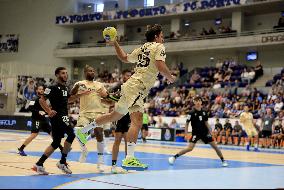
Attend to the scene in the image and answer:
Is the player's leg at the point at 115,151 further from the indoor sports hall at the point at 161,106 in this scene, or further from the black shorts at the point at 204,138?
the black shorts at the point at 204,138

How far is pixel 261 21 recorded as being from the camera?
40.1 metres

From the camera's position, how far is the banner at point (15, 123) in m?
34.9

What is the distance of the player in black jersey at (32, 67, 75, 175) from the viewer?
28.0ft

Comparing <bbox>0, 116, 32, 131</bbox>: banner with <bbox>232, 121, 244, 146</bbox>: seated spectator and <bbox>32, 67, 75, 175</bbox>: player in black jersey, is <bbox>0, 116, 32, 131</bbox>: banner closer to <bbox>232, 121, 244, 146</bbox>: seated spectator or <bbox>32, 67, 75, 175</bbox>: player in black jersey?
<bbox>232, 121, 244, 146</bbox>: seated spectator

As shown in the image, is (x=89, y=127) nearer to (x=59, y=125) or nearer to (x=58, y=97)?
(x=59, y=125)

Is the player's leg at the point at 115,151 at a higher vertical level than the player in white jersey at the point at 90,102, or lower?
lower

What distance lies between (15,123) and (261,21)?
73.8 feet

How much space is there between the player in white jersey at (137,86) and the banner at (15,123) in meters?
26.6

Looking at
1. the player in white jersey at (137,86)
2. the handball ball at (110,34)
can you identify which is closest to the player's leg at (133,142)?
the player in white jersey at (137,86)

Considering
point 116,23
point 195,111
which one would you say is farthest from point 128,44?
point 195,111

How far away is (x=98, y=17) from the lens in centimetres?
4784

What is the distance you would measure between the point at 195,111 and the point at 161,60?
4.72 metres

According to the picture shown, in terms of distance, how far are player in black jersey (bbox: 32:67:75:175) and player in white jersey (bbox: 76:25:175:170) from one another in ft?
1.33

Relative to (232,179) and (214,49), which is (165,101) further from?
(232,179)
